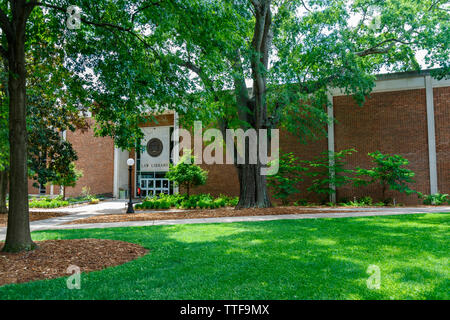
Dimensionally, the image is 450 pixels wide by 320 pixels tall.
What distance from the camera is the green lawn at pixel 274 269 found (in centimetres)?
352

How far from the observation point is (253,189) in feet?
47.2

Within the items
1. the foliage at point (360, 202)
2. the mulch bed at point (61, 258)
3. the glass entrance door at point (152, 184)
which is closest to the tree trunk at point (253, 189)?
the foliage at point (360, 202)

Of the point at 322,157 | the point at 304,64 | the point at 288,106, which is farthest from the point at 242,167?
the point at 322,157

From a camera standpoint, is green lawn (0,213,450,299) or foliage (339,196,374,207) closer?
green lawn (0,213,450,299)

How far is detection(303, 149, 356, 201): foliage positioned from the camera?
17.8m

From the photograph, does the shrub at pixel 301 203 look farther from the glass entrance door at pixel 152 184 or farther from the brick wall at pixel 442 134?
the glass entrance door at pixel 152 184

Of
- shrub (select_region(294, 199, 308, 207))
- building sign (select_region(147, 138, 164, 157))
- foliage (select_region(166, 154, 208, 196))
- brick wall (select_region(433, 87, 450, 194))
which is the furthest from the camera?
building sign (select_region(147, 138, 164, 157))

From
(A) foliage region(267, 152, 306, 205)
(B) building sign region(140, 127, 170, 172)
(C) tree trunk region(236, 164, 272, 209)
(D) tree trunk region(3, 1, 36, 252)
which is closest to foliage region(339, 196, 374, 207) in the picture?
(A) foliage region(267, 152, 306, 205)

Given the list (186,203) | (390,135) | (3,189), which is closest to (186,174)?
(186,203)

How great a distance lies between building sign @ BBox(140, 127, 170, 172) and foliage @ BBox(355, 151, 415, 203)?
59.6ft

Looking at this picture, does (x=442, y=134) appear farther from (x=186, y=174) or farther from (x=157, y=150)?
(x=157, y=150)

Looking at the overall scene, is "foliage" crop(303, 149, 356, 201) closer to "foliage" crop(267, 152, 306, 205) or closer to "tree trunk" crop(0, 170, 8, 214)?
"foliage" crop(267, 152, 306, 205)

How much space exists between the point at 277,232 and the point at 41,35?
7.52 metres

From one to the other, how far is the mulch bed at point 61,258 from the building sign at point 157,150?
77.7 feet
